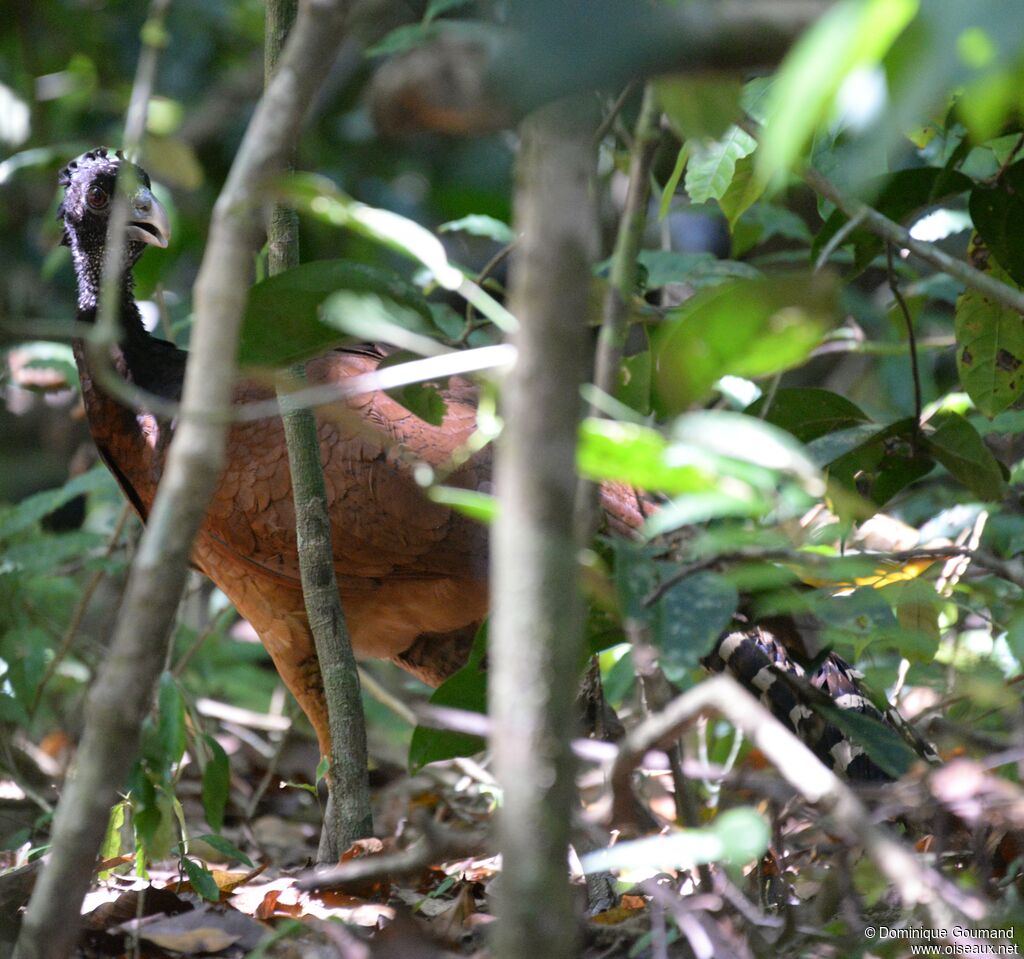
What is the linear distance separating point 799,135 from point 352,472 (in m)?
2.59

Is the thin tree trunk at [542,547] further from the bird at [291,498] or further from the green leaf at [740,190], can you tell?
the bird at [291,498]

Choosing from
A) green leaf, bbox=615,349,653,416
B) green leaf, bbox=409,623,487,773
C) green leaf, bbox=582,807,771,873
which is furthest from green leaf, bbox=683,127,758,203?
green leaf, bbox=582,807,771,873

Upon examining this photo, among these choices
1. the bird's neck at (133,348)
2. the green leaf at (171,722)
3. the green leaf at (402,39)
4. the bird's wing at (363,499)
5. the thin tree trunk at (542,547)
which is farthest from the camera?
the bird's neck at (133,348)

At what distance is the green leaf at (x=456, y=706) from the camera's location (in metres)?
2.08

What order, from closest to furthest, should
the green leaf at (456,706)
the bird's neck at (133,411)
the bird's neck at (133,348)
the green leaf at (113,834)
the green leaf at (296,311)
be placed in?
1. the green leaf at (296,311)
2. the green leaf at (456,706)
3. the green leaf at (113,834)
4. the bird's neck at (133,411)
5. the bird's neck at (133,348)

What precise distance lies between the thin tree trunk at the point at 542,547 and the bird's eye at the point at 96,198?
3.14 m

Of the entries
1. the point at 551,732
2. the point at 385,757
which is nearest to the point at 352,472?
the point at 385,757

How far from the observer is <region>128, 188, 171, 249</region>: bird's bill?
3.69 meters

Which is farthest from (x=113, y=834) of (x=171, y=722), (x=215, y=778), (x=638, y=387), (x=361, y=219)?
(x=361, y=219)

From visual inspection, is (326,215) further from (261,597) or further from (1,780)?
(1,780)

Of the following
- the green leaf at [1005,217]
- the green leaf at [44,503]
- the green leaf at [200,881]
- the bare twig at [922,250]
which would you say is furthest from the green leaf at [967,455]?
the green leaf at [44,503]

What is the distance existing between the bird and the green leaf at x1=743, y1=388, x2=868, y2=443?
0.82 metres

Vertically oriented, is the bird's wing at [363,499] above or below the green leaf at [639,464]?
above

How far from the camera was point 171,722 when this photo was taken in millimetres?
2986
